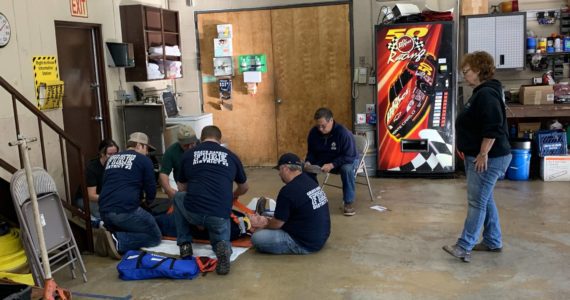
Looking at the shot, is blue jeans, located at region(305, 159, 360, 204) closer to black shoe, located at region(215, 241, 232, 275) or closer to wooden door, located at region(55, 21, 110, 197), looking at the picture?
black shoe, located at region(215, 241, 232, 275)

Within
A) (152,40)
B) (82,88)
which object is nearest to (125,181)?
(82,88)

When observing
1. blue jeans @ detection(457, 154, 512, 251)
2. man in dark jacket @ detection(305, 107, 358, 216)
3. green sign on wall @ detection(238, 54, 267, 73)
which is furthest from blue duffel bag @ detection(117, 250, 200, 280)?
green sign on wall @ detection(238, 54, 267, 73)

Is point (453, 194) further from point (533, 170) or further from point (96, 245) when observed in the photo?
point (96, 245)

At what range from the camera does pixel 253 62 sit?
7.80 m

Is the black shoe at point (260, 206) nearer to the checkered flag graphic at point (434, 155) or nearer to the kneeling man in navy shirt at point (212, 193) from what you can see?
the kneeling man in navy shirt at point (212, 193)

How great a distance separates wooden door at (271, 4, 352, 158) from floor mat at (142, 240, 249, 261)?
3467 mm

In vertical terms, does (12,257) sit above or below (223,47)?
below

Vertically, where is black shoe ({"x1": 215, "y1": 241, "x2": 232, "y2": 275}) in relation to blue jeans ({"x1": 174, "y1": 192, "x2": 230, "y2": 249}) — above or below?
below

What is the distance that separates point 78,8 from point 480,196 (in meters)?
4.53

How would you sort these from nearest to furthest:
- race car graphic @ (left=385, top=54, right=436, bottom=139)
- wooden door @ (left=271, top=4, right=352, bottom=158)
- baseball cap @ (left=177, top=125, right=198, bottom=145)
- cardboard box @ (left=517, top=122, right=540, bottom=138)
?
baseball cap @ (left=177, top=125, right=198, bottom=145)
race car graphic @ (left=385, top=54, right=436, bottom=139)
cardboard box @ (left=517, top=122, right=540, bottom=138)
wooden door @ (left=271, top=4, right=352, bottom=158)

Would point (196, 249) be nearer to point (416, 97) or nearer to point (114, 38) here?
point (114, 38)

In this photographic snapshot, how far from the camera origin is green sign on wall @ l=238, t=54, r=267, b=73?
7766mm

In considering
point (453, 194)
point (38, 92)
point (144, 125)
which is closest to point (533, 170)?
point (453, 194)

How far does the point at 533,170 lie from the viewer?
22.3 ft
